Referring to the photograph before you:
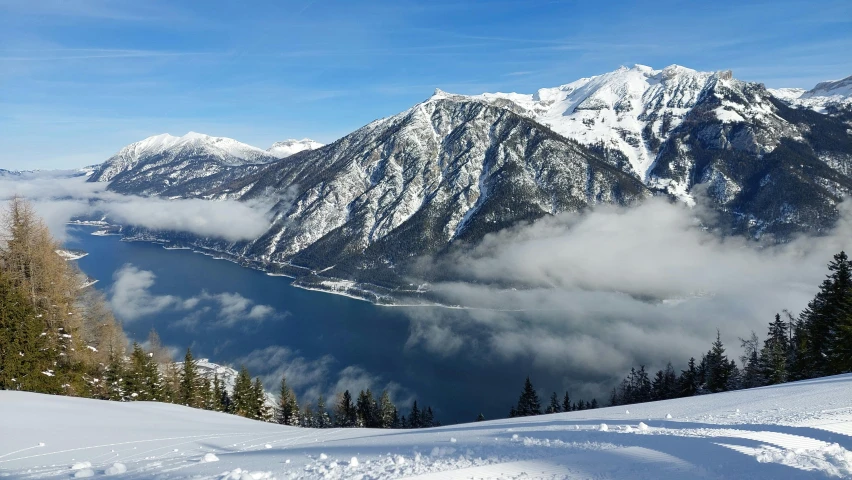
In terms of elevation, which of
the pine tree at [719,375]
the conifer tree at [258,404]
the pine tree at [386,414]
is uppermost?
the pine tree at [719,375]

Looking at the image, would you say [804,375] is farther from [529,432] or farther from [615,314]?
[615,314]

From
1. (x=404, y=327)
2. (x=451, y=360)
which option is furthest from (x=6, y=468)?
(x=404, y=327)

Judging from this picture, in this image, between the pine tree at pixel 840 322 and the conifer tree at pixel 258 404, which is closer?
the pine tree at pixel 840 322

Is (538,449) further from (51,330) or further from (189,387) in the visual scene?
(189,387)

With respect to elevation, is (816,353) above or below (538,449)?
below

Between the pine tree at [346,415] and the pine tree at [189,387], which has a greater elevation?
the pine tree at [189,387]

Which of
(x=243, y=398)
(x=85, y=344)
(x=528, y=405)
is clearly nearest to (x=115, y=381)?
(x=85, y=344)

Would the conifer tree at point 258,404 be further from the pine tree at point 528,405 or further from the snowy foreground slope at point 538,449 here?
the pine tree at point 528,405

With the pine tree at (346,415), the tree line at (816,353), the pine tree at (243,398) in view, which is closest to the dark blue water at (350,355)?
the pine tree at (346,415)

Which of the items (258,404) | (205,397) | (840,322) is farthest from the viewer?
(258,404)

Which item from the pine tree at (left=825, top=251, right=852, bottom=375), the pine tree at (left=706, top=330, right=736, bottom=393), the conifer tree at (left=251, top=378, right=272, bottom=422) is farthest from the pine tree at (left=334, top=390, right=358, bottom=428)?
the pine tree at (left=825, top=251, right=852, bottom=375)
